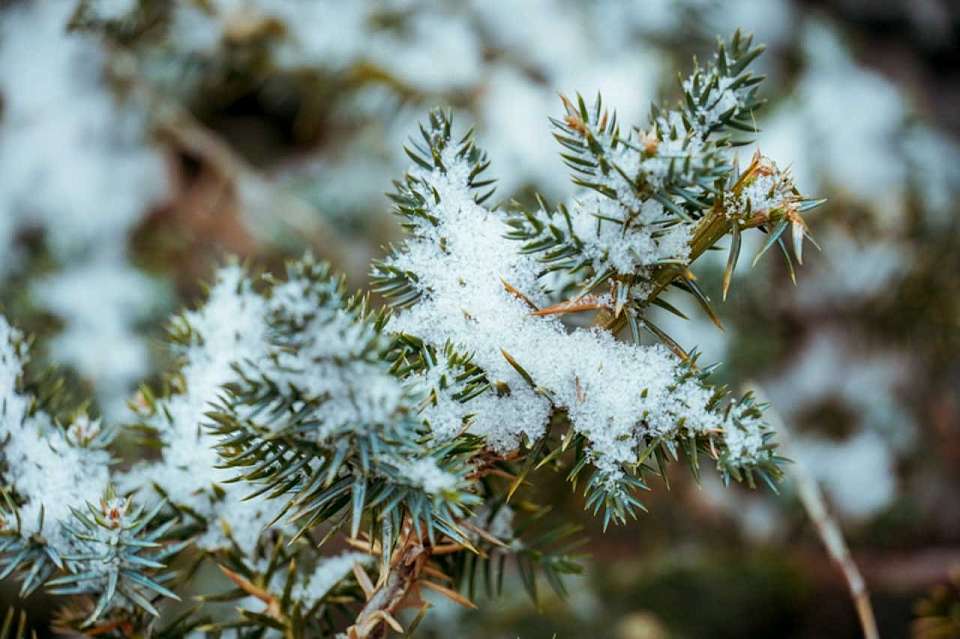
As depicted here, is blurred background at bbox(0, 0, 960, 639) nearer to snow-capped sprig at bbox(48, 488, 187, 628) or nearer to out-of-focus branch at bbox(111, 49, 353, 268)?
out-of-focus branch at bbox(111, 49, 353, 268)

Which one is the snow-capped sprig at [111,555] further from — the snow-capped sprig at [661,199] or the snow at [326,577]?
the snow-capped sprig at [661,199]

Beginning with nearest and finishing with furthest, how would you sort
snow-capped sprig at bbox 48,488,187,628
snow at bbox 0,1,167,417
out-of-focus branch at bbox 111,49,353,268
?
1. snow-capped sprig at bbox 48,488,187,628
2. snow at bbox 0,1,167,417
3. out-of-focus branch at bbox 111,49,353,268

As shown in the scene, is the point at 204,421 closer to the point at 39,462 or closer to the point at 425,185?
the point at 39,462

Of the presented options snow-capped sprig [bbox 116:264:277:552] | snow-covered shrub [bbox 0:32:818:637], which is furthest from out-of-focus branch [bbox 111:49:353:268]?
snow-covered shrub [bbox 0:32:818:637]

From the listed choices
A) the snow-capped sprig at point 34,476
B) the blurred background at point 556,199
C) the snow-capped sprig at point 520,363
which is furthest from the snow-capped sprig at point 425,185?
the blurred background at point 556,199

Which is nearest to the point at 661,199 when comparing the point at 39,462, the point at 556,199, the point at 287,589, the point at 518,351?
the point at 518,351

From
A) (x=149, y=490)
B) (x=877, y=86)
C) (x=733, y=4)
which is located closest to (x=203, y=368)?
(x=149, y=490)

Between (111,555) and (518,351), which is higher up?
(518,351)

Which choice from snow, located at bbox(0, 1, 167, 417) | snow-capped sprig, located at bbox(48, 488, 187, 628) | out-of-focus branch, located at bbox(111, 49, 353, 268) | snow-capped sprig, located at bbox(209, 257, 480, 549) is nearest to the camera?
snow-capped sprig, located at bbox(209, 257, 480, 549)
